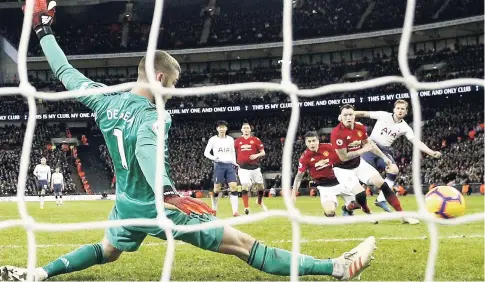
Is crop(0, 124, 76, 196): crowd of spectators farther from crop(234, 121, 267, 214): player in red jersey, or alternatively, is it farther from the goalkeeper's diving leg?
the goalkeeper's diving leg

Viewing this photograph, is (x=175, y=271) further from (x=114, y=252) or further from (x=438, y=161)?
(x=438, y=161)

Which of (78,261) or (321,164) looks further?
(321,164)

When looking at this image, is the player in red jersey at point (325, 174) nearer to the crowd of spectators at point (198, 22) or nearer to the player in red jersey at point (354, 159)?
the player in red jersey at point (354, 159)

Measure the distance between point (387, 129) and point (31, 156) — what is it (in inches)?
992

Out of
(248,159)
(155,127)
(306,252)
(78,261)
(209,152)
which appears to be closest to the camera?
(155,127)

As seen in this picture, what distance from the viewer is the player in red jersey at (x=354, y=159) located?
25.1 ft

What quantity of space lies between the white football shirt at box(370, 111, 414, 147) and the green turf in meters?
1.30

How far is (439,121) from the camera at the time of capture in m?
27.8

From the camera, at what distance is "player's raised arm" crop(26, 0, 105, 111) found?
11.8 ft

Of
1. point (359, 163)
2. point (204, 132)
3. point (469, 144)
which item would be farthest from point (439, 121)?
point (359, 163)

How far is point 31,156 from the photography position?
3009cm

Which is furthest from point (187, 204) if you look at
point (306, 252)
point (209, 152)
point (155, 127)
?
point (209, 152)

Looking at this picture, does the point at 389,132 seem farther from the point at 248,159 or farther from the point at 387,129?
the point at 248,159

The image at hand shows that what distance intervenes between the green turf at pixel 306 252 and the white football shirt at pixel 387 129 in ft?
4.25
